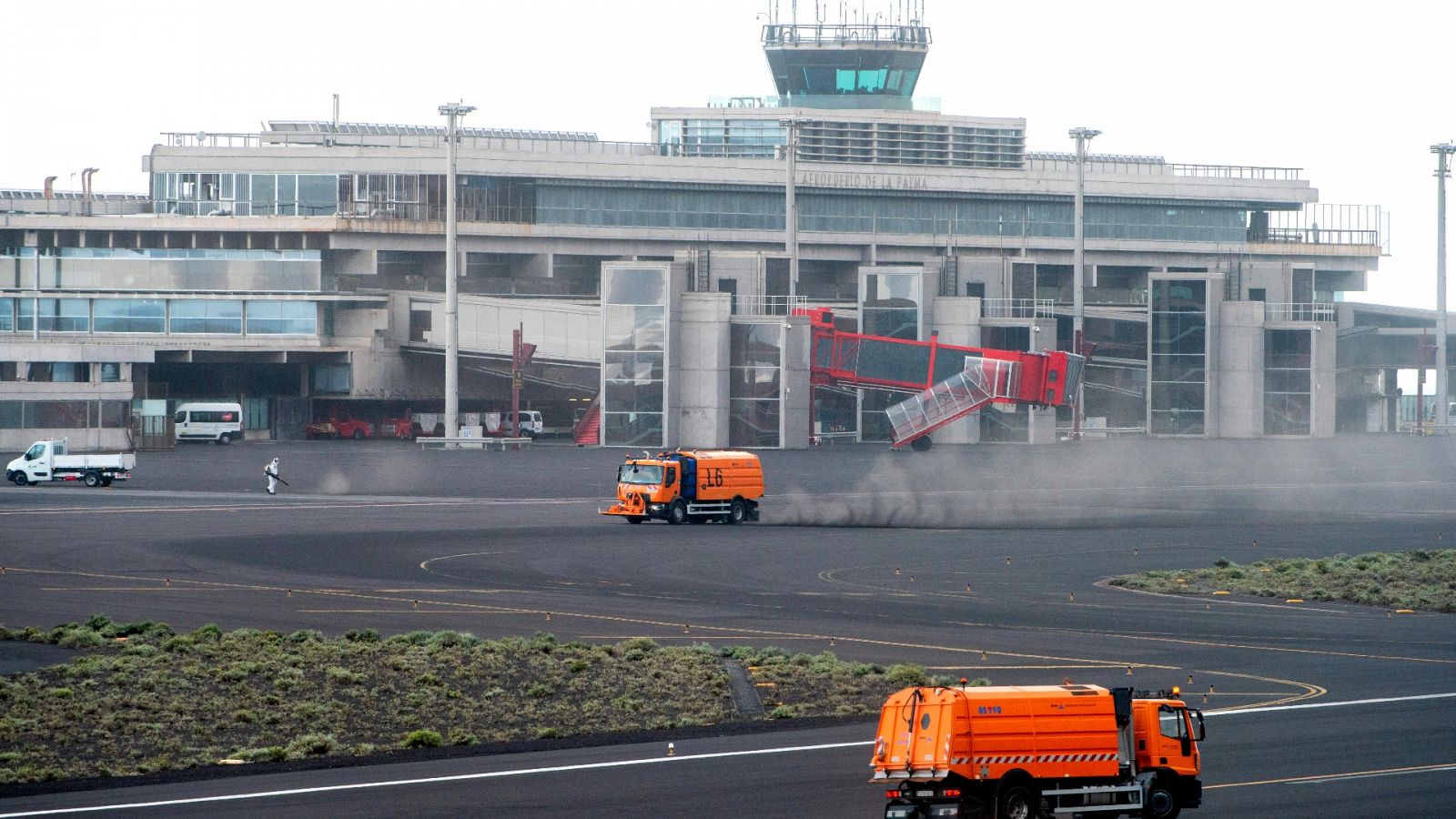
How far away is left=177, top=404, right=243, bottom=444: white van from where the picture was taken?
344ft

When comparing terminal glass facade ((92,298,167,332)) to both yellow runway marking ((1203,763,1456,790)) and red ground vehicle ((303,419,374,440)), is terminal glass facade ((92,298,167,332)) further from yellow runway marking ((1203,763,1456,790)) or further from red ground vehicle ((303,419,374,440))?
yellow runway marking ((1203,763,1456,790))

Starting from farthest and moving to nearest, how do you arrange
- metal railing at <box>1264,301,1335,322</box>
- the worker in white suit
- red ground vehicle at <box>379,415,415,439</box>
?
metal railing at <box>1264,301,1335,322</box>
red ground vehicle at <box>379,415,415,439</box>
the worker in white suit

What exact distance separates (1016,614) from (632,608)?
906 centimetres

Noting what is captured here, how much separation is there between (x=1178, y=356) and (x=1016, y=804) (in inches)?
3984

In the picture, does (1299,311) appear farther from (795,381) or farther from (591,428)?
(591,428)

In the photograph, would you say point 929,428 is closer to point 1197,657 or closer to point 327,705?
point 1197,657

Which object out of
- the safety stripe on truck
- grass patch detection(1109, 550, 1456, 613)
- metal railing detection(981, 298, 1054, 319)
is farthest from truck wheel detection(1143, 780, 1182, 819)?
metal railing detection(981, 298, 1054, 319)

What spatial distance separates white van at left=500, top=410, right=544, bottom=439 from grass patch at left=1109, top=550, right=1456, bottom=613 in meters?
71.6

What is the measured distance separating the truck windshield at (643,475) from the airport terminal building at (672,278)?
3828 centimetres

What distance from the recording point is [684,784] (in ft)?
71.8

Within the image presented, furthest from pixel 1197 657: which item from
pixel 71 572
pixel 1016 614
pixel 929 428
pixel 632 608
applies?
pixel 929 428

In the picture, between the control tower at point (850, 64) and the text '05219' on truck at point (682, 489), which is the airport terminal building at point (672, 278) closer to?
the control tower at point (850, 64)

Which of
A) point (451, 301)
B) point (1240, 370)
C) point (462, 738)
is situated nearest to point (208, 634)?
point (462, 738)

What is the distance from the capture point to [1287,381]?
374ft
